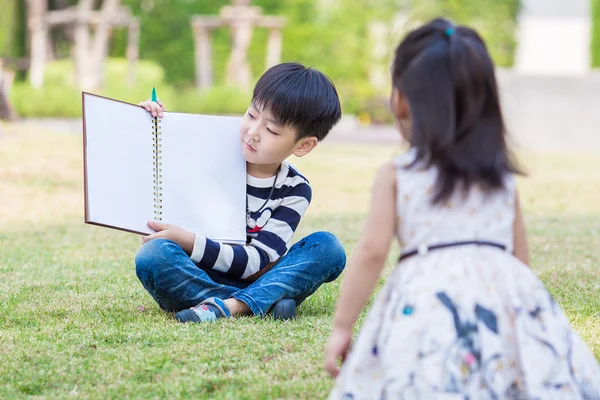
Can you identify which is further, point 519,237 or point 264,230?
point 264,230

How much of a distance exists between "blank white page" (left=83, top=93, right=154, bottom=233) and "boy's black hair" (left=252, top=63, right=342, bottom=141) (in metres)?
0.44

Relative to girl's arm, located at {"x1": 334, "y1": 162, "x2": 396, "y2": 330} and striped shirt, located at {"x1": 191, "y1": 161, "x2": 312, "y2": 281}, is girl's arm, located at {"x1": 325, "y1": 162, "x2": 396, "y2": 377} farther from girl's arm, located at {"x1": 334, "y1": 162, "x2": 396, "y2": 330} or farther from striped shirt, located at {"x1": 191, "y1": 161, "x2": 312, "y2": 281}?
striped shirt, located at {"x1": 191, "y1": 161, "x2": 312, "y2": 281}

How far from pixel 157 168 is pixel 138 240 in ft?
8.52

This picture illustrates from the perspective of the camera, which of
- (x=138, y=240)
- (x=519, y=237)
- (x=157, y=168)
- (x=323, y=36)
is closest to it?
(x=519, y=237)

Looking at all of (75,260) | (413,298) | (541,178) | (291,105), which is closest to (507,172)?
(413,298)

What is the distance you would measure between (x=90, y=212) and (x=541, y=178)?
823 cm

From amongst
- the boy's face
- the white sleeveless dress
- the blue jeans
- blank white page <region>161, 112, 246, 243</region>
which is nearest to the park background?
the blue jeans

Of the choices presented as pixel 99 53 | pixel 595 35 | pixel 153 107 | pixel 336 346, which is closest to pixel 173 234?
pixel 153 107

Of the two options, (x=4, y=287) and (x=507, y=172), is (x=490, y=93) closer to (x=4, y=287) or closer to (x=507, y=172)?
(x=507, y=172)

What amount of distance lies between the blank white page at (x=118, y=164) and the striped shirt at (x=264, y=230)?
0.85ft

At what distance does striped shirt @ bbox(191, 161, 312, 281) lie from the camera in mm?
3312

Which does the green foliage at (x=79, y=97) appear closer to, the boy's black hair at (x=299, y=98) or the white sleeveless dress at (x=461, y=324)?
the boy's black hair at (x=299, y=98)

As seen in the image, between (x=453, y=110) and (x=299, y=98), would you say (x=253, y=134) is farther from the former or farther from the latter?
(x=453, y=110)

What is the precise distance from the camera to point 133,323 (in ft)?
10.6
